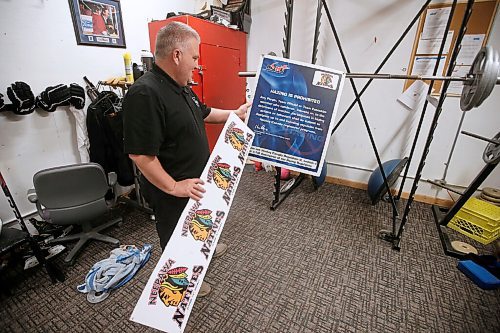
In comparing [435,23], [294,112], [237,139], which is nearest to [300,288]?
[237,139]

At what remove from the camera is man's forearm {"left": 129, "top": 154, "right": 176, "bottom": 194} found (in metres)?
1.00

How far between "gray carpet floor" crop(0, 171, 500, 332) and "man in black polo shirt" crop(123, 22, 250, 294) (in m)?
0.78

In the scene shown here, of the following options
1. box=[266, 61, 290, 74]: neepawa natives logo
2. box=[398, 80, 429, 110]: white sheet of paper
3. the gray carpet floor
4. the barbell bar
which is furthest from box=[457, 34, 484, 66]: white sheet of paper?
box=[266, 61, 290, 74]: neepawa natives logo

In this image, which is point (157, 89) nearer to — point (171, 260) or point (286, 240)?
point (171, 260)

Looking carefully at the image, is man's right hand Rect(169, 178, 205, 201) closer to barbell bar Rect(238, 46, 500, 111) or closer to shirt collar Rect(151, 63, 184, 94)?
shirt collar Rect(151, 63, 184, 94)

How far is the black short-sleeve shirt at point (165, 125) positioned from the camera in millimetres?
971

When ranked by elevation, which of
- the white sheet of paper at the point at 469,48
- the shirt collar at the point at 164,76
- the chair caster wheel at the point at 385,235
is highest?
the white sheet of paper at the point at 469,48

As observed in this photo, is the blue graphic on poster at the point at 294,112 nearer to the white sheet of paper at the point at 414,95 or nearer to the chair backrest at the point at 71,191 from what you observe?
the chair backrest at the point at 71,191

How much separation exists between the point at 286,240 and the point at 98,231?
5.51 feet

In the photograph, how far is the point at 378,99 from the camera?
9.02 feet

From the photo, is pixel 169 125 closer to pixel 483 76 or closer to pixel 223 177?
pixel 223 177

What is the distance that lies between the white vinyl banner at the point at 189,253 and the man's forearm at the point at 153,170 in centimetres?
13

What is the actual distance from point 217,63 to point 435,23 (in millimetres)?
2299

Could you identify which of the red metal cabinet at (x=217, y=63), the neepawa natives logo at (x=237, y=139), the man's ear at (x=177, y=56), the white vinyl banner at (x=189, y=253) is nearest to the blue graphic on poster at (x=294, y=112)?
the neepawa natives logo at (x=237, y=139)
